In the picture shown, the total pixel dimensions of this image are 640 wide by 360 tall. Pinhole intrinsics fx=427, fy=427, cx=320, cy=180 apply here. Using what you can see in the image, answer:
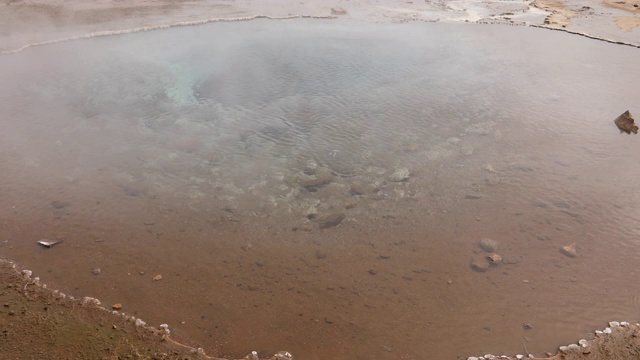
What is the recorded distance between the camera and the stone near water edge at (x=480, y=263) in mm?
6285

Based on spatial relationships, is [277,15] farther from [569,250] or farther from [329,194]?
[569,250]

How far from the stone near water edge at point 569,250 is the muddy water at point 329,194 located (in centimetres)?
10

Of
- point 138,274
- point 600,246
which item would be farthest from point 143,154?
point 600,246

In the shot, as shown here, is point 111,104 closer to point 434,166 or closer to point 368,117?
point 368,117

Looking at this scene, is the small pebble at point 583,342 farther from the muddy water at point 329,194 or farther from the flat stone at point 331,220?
the flat stone at point 331,220

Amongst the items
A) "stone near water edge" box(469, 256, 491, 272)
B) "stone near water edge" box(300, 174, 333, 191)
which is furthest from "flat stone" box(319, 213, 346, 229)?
"stone near water edge" box(469, 256, 491, 272)

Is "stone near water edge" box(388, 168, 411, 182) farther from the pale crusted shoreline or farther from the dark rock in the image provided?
the pale crusted shoreline

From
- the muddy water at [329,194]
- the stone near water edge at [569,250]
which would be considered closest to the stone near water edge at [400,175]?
the muddy water at [329,194]

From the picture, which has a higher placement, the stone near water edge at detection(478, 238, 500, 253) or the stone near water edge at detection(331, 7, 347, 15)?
the stone near water edge at detection(331, 7, 347, 15)

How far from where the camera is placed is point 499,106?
10523mm

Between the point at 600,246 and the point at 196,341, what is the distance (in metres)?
6.18

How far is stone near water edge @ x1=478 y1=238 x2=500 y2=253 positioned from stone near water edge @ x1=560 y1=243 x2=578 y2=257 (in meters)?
0.99

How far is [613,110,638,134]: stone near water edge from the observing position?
9570 millimetres

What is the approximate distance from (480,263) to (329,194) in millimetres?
2745
